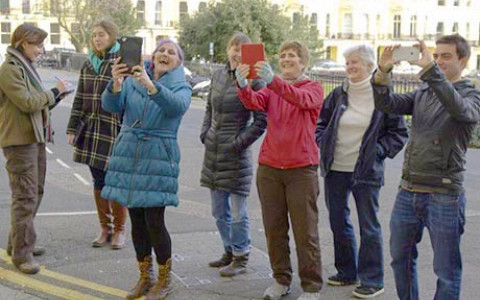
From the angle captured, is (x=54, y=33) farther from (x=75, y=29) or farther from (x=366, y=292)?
(x=366, y=292)

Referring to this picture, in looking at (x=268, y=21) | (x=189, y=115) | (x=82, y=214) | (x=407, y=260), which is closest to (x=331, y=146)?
(x=407, y=260)

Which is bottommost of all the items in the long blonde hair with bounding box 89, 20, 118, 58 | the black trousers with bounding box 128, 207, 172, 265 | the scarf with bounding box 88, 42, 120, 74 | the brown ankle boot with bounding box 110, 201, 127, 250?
the brown ankle boot with bounding box 110, 201, 127, 250

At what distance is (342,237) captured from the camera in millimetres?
5473

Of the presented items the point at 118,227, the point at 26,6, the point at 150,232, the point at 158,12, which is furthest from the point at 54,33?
the point at 150,232

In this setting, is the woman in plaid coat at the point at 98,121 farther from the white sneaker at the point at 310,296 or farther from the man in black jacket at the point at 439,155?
the man in black jacket at the point at 439,155

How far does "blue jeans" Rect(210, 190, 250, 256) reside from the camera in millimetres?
5676

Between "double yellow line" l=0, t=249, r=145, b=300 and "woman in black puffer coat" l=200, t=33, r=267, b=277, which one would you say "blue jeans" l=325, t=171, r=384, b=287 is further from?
"double yellow line" l=0, t=249, r=145, b=300

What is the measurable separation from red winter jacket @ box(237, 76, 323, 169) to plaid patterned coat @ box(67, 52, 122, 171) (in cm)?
174

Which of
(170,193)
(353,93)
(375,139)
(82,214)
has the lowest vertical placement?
(82,214)

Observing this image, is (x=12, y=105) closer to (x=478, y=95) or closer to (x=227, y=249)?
(x=227, y=249)

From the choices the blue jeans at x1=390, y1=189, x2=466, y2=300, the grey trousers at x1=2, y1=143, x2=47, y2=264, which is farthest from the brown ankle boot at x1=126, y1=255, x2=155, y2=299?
the blue jeans at x1=390, y1=189, x2=466, y2=300

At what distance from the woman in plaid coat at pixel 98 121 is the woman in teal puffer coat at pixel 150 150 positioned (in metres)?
1.16

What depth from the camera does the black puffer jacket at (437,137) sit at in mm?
4164

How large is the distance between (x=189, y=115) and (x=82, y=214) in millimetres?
11158
